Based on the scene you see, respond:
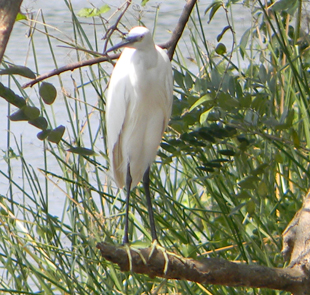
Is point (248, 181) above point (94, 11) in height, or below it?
below

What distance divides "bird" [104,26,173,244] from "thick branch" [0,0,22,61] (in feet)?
0.89

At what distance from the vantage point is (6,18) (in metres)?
0.51

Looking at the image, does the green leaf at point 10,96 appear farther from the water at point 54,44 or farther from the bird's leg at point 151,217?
the water at point 54,44

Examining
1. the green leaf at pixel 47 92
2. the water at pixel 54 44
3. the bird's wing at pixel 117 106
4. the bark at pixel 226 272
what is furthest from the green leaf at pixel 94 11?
the water at pixel 54 44

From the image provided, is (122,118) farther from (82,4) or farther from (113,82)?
(82,4)

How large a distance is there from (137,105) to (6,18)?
403mm

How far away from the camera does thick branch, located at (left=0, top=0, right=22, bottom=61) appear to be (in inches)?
20.0

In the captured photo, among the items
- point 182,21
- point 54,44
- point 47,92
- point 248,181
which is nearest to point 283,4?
point 182,21

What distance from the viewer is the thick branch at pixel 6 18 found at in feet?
1.66

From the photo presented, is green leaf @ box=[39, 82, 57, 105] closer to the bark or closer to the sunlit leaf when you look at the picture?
the sunlit leaf

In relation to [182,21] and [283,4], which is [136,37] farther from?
[283,4]

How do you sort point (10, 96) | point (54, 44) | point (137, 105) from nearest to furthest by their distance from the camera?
point (10, 96) < point (137, 105) < point (54, 44)

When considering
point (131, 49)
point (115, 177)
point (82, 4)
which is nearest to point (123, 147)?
point (115, 177)

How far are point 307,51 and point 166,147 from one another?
44 centimetres
